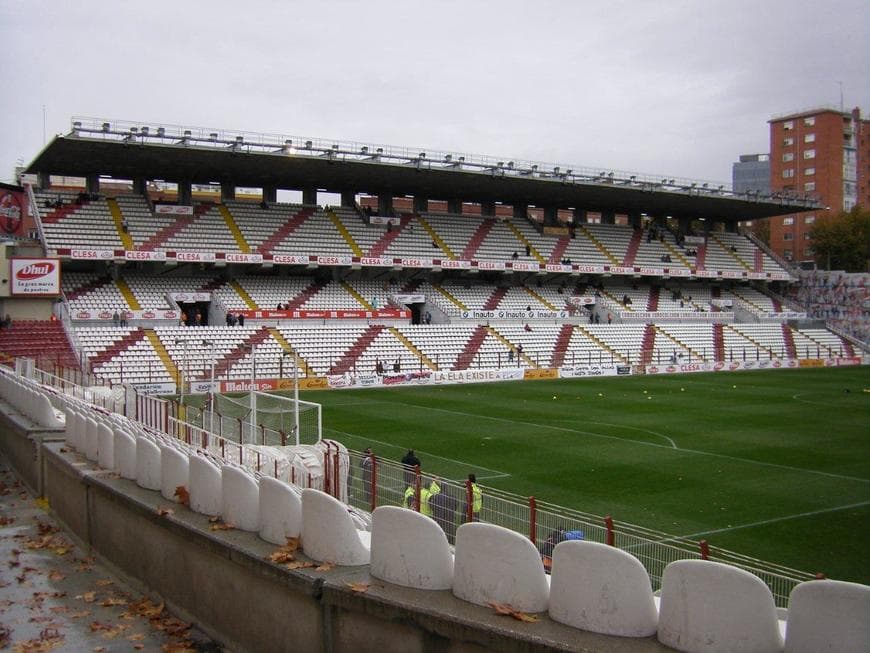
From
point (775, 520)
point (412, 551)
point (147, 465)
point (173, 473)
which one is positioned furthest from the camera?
point (775, 520)

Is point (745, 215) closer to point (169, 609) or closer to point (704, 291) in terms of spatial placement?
point (704, 291)

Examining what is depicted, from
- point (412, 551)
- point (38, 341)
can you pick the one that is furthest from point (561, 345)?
point (412, 551)

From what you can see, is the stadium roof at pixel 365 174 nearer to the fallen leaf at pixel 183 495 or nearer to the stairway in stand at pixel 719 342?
the stairway in stand at pixel 719 342

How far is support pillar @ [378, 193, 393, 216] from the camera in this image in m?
55.3

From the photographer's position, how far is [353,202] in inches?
2185

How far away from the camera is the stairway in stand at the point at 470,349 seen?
43094 mm

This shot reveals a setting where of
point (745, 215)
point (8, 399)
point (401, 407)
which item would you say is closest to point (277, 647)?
point (8, 399)

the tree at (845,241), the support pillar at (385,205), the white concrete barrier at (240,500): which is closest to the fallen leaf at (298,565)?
the white concrete barrier at (240,500)

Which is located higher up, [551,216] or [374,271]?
[551,216]

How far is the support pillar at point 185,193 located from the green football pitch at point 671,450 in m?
19.1

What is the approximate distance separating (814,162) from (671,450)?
2888 inches

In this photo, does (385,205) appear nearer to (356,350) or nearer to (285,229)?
(285,229)

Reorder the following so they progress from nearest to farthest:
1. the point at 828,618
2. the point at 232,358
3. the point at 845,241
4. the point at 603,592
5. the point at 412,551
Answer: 1. the point at 828,618
2. the point at 603,592
3. the point at 412,551
4. the point at 232,358
5. the point at 845,241

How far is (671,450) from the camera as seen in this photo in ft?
69.6
